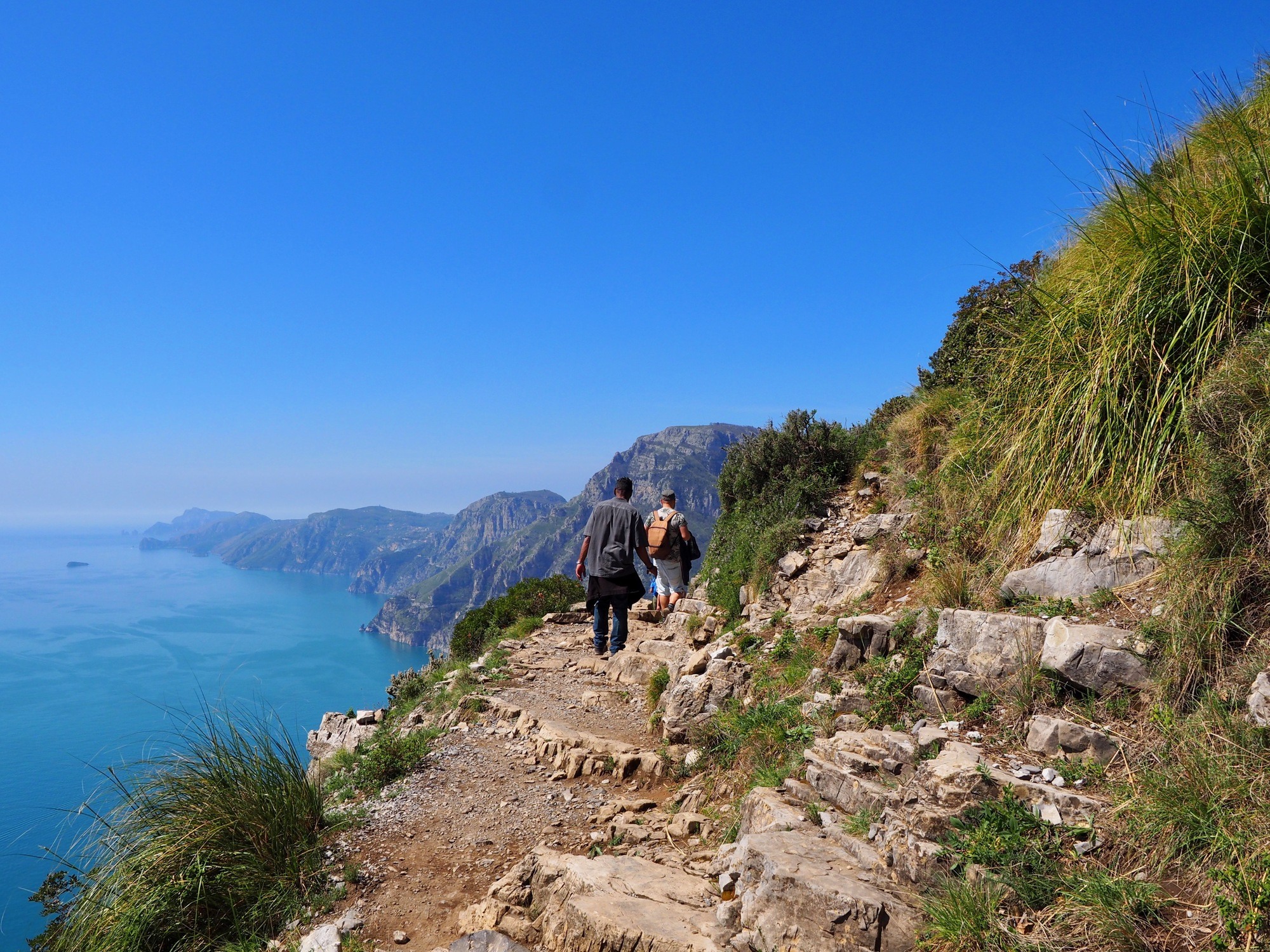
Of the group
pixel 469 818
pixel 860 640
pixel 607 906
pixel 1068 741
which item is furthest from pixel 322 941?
pixel 1068 741

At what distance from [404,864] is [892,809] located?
14.5ft

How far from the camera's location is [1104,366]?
4.99 metres

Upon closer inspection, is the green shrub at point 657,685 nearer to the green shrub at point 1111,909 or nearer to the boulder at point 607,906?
the boulder at point 607,906

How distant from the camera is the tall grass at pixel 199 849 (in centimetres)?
484

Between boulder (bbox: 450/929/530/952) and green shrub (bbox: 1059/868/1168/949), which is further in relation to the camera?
boulder (bbox: 450/929/530/952)

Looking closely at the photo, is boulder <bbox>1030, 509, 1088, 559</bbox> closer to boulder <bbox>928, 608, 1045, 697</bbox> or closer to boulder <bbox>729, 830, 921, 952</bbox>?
boulder <bbox>928, 608, 1045, 697</bbox>

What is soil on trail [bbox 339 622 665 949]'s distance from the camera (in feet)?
16.5

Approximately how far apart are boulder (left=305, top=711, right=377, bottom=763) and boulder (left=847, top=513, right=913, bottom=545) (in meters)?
8.74

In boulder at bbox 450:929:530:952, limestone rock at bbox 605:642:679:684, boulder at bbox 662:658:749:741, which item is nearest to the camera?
boulder at bbox 450:929:530:952

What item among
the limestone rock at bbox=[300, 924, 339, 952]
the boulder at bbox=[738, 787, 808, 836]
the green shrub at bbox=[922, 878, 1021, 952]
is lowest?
the limestone rock at bbox=[300, 924, 339, 952]

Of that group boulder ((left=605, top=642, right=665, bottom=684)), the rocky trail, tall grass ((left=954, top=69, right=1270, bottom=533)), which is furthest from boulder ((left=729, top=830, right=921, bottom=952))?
boulder ((left=605, top=642, right=665, bottom=684))

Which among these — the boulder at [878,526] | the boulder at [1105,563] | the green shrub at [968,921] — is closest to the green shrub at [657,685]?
the boulder at [878,526]

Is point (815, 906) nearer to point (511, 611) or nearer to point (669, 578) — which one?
point (669, 578)

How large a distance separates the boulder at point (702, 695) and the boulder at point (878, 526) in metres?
2.80
